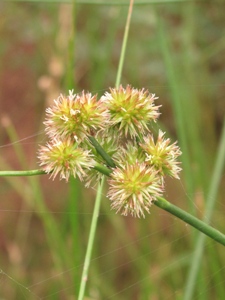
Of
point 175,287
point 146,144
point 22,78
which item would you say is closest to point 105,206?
point 175,287

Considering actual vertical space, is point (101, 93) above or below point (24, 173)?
above

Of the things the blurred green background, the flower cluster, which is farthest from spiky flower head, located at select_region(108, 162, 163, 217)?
the blurred green background

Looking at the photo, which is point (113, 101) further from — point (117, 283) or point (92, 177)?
point (117, 283)

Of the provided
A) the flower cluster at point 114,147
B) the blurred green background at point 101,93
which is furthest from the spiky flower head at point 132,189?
the blurred green background at point 101,93

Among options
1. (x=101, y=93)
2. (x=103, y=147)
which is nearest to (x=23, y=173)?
(x=103, y=147)

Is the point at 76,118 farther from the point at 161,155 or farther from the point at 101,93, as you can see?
the point at 101,93
